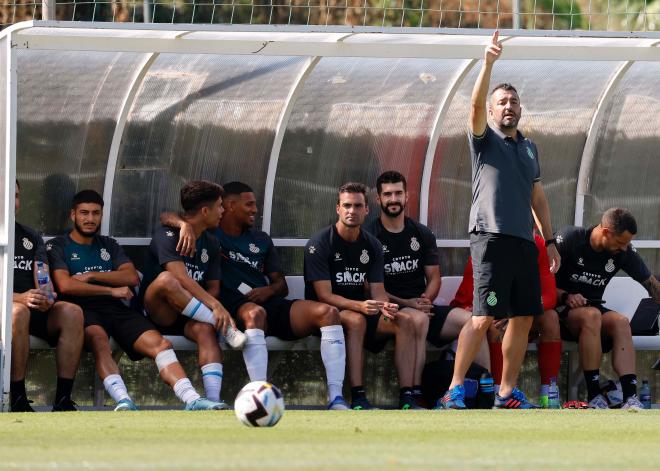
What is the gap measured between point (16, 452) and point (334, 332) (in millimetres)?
3583

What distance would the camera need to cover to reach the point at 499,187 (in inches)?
340

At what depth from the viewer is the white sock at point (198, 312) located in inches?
359

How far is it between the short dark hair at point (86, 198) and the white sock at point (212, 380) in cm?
139

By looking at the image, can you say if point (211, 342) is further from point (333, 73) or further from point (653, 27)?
point (653, 27)

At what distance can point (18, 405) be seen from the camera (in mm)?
8719

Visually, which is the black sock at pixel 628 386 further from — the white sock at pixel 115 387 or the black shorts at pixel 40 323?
the black shorts at pixel 40 323

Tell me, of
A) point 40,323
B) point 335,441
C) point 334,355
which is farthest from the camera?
point 334,355

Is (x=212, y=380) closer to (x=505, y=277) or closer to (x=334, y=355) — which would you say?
(x=334, y=355)

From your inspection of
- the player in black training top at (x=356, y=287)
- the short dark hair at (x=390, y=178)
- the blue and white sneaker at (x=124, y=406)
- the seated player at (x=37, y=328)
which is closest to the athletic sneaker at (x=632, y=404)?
the player in black training top at (x=356, y=287)

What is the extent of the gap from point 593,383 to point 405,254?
5.18 ft

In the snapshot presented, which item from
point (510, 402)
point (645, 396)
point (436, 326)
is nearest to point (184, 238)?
point (436, 326)

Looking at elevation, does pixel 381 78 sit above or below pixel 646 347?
above

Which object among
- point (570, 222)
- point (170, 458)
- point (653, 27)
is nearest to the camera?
point (170, 458)

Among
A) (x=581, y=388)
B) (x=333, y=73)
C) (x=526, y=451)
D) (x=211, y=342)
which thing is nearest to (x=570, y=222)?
(x=581, y=388)
